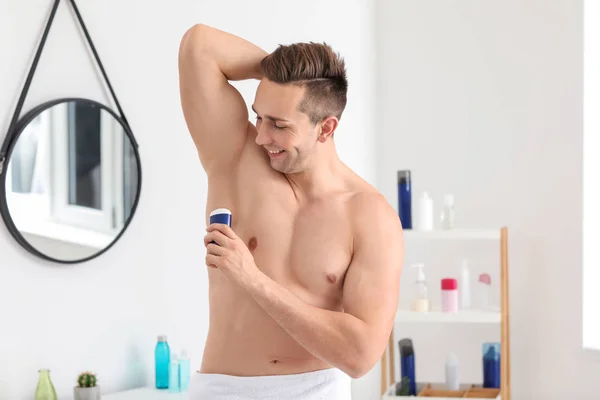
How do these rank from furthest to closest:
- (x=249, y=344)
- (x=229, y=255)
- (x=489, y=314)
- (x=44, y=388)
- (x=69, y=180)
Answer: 1. (x=489, y=314)
2. (x=69, y=180)
3. (x=44, y=388)
4. (x=249, y=344)
5. (x=229, y=255)

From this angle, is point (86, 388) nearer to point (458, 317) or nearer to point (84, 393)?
point (84, 393)

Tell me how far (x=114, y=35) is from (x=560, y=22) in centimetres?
193

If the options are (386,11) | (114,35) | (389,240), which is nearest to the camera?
(389,240)

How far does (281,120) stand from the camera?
165 cm

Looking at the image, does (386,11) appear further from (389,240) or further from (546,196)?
(389,240)

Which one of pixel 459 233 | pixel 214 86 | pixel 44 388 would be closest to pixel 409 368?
pixel 459 233

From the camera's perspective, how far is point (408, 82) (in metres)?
3.93

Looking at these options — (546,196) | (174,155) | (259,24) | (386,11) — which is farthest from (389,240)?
(386,11)

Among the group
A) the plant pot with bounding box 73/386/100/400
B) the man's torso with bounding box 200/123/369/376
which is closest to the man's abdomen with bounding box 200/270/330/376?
the man's torso with bounding box 200/123/369/376

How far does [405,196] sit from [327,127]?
1.74 m

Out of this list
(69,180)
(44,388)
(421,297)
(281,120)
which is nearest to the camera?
(281,120)

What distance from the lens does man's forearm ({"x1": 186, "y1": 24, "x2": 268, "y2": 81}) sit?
5.64 feet

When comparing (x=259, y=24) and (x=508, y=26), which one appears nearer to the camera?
(x=259, y=24)

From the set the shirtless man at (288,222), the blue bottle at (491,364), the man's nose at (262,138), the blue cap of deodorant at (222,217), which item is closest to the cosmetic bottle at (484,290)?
the blue bottle at (491,364)
